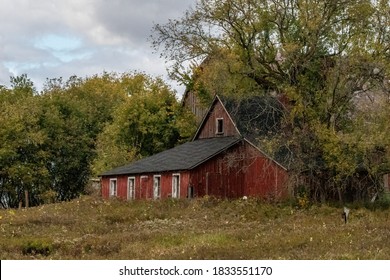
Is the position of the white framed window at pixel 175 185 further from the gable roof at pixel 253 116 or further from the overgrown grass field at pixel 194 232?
the gable roof at pixel 253 116

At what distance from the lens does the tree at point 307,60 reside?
4091 centimetres

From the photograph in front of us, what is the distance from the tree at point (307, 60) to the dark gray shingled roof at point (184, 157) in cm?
402

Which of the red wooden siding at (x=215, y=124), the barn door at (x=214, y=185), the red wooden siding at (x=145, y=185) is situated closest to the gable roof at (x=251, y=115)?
the red wooden siding at (x=215, y=124)

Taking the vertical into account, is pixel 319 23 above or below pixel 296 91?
above

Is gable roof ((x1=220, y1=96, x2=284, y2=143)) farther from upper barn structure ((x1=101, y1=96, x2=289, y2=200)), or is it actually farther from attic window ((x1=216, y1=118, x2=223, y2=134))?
attic window ((x1=216, y1=118, x2=223, y2=134))

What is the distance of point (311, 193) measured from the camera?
43.7 meters

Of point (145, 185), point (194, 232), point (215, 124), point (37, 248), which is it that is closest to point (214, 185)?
point (145, 185)

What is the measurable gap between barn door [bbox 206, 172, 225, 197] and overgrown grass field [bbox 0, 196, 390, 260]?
165 inches

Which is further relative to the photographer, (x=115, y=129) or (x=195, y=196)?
(x=115, y=129)

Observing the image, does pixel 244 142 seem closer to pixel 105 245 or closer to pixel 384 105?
pixel 384 105

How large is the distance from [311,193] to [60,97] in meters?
37.1

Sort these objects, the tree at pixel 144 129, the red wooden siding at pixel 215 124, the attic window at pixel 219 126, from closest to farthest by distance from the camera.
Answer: the red wooden siding at pixel 215 124 → the attic window at pixel 219 126 → the tree at pixel 144 129

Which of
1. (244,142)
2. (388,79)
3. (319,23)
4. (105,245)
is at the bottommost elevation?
(105,245)

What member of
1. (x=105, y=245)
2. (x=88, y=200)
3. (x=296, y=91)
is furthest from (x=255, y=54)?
(x=105, y=245)
